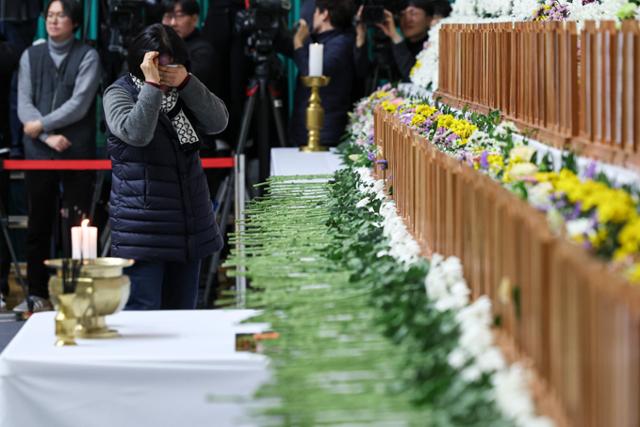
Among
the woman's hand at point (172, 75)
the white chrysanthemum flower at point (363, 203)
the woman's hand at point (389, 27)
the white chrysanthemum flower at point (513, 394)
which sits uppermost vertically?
the woman's hand at point (389, 27)

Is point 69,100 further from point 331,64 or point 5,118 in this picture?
point 331,64

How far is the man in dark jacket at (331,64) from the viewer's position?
727 cm

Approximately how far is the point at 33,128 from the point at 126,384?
411cm

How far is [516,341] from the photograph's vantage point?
214 cm

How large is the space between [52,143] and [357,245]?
372 cm

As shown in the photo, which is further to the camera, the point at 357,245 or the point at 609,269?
the point at 357,245

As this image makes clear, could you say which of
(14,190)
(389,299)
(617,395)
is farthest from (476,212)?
(14,190)

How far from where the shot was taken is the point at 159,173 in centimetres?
442

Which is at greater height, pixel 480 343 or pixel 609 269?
pixel 609 269

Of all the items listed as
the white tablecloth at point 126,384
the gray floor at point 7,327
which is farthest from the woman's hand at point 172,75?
the gray floor at point 7,327

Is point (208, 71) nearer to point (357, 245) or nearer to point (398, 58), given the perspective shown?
point (398, 58)

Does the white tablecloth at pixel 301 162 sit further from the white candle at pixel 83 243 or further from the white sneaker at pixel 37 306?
the white candle at pixel 83 243

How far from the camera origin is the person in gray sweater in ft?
21.9

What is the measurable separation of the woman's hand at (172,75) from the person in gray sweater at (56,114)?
2397 mm
